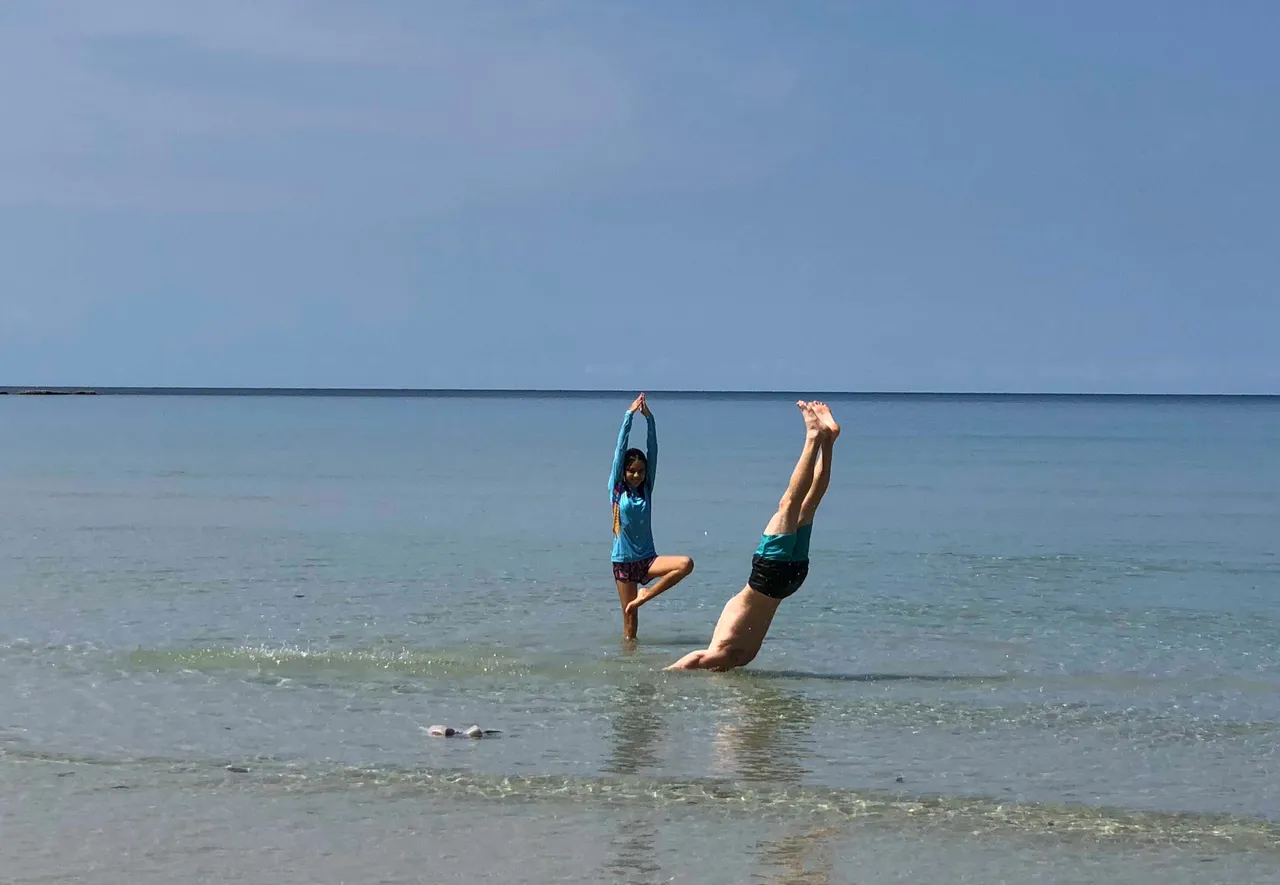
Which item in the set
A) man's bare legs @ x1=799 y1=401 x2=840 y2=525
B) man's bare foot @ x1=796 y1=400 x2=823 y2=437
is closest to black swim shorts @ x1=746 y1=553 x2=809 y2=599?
man's bare legs @ x1=799 y1=401 x2=840 y2=525

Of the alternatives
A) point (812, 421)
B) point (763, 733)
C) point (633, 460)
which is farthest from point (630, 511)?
point (763, 733)

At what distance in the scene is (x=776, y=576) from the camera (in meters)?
12.8

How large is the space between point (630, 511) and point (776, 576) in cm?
252

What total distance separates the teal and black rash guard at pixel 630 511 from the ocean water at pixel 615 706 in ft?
3.04

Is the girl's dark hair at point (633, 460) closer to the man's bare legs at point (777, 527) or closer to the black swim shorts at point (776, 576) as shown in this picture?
the man's bare legs at point (777, 527)

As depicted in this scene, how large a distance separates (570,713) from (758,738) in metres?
1.59

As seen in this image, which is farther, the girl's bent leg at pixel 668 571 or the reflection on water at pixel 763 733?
the girl's bent leg at pixel 668 571

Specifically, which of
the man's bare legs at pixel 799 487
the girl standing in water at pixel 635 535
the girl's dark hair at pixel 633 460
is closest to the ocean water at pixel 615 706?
the girl standing in water at pixel 635 535

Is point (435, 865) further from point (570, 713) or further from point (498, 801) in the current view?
point (570, 713)

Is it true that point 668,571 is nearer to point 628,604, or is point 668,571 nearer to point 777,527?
point 628,604

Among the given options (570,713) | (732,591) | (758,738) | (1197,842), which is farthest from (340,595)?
(1197,842)

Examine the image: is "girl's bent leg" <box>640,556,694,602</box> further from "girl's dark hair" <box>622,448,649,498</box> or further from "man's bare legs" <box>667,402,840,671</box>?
"man's bare legs" <box>667,402,840,671</box>

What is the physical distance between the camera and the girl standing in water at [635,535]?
14.9 meters

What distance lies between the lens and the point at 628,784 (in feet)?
31.9
